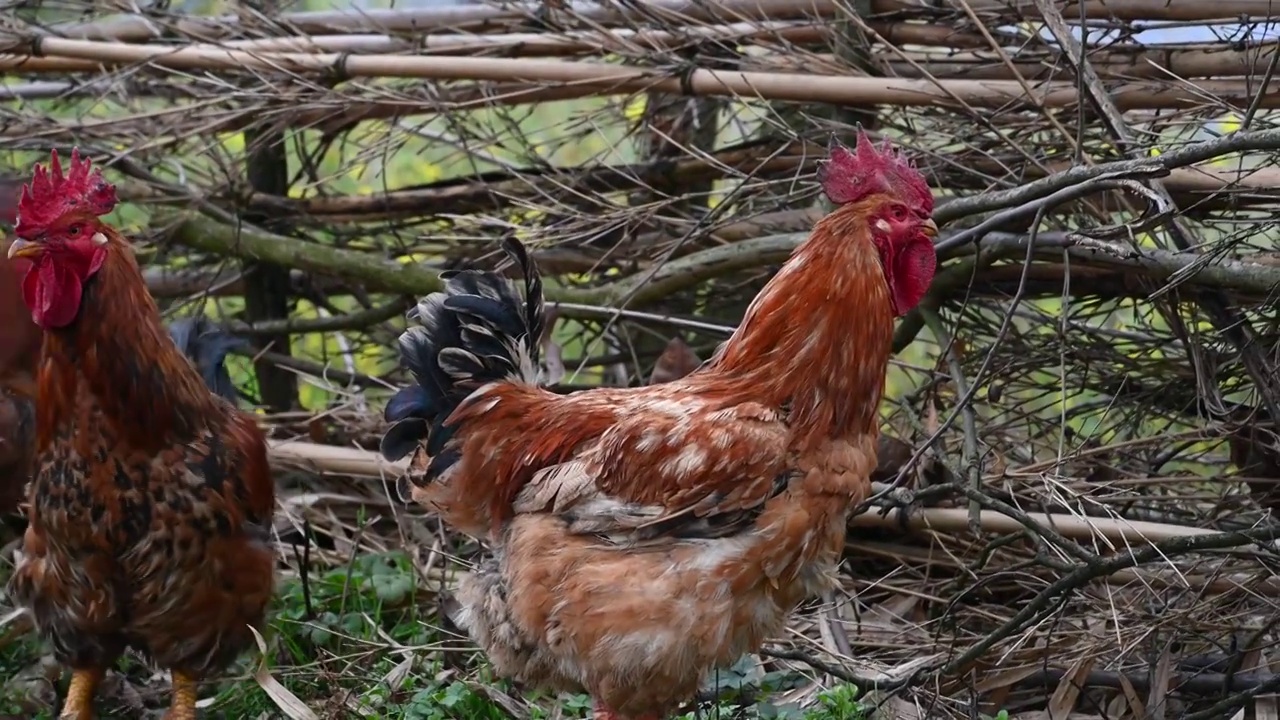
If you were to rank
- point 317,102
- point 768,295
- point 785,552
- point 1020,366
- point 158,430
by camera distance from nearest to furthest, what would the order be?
point 785,552, point 768,295, point 158,430, point 1020,366, point 317,102

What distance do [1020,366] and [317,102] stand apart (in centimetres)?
312

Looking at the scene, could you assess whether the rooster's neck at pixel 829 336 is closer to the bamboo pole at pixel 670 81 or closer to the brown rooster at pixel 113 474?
the bamboo pole at pixel 670 81

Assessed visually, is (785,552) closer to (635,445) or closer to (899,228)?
(635,445)

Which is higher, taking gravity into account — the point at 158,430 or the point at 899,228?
the point at 899,228

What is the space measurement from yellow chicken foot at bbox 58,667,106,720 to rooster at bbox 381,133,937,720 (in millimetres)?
1291

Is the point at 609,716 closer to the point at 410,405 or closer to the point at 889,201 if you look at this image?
the point at 410,405

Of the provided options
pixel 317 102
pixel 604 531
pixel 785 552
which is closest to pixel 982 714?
pixel 785 552

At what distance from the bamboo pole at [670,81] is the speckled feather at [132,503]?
1932mm

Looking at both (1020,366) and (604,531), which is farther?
(1020,366)

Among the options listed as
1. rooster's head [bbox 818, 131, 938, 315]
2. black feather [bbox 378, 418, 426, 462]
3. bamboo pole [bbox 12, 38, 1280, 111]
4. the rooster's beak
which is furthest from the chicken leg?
bamboo pole [bbox 12, 38, 1280, 111]

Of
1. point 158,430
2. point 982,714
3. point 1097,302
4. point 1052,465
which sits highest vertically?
point 1097,302

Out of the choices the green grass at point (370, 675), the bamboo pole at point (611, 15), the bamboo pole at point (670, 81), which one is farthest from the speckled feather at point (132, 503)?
the bamboo pole at point (611, 15)

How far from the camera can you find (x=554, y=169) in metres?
5.85

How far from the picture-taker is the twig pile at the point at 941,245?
409cm
